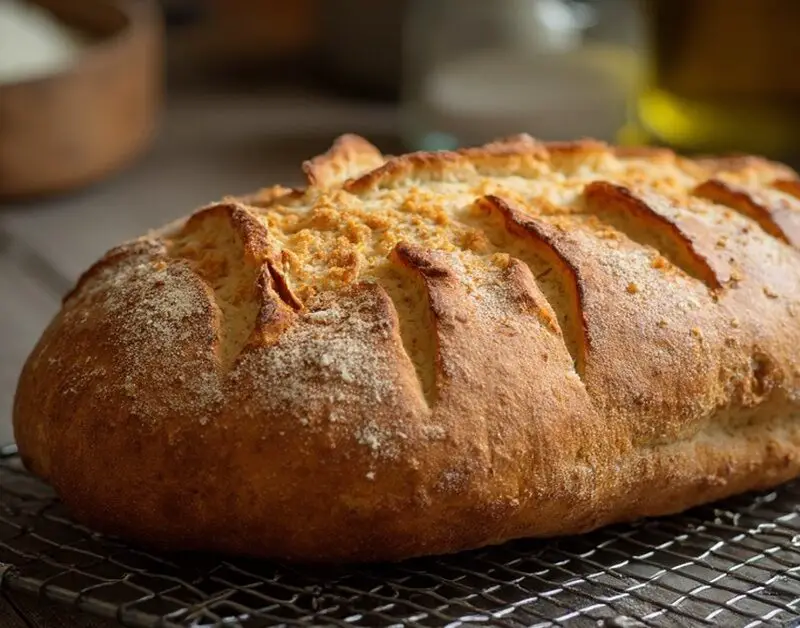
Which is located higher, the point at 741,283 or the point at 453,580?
the point at 741,283

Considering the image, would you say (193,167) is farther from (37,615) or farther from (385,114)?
(37,615)

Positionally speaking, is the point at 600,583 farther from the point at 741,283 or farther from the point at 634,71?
the point at 634,71

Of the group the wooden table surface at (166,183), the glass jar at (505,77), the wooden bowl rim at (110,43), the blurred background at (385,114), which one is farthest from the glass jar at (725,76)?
the wooden bowl rim at (110,43)

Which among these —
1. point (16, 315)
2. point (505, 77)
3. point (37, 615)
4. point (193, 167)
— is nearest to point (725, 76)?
point (505, 77)

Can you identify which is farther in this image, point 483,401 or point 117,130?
point 117,130

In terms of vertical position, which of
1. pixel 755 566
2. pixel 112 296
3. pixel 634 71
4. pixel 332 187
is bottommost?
pixel 755 566

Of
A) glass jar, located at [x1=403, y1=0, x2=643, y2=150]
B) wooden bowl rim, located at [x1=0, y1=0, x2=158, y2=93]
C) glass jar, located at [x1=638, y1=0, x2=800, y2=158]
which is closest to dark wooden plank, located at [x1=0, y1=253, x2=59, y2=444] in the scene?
wooden bowl rim, located at [x1=0, y1=0, x2=158, y2=93]

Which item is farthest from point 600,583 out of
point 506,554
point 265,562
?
point 265,562
